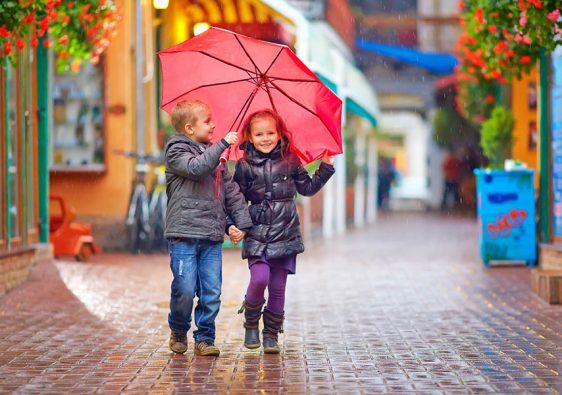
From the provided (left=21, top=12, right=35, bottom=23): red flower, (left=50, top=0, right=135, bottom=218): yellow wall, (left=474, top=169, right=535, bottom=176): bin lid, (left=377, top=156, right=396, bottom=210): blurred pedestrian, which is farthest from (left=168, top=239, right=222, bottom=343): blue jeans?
A: (left=377, top=156, right=396, bottom=210): blurred pedestrian

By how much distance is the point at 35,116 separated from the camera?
567 inches

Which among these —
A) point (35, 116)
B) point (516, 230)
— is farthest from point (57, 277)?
point (516, 230)

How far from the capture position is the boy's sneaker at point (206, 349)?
7852mm

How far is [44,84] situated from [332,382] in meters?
8.26

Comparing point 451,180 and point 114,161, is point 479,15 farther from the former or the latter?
point 451,180

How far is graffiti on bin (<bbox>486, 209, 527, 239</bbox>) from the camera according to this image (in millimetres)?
14602

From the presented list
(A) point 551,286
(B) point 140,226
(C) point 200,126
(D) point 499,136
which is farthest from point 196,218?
(B) point 140,226

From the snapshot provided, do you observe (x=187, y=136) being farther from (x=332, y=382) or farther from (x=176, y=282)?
(x=332, y=382)

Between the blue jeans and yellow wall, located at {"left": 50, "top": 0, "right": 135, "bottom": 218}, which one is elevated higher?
yellow wall, located at {"left": 50, "top": 0, "right": 135, "bottom": 218}

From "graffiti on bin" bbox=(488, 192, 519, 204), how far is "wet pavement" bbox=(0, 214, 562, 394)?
779mm

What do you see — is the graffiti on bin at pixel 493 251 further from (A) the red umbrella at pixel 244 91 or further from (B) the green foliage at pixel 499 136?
(A) the red umbrella at pixel 244 91

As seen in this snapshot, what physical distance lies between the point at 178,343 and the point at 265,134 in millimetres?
1340

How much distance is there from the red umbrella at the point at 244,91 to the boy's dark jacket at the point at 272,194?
108 millimetres

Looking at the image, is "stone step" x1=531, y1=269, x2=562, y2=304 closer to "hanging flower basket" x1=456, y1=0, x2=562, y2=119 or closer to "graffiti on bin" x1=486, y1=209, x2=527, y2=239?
"hanging flower basket" x1=456, y1=0, x2=562, y2=119
